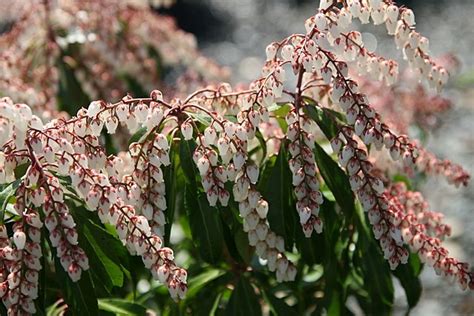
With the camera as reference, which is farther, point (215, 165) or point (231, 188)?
point (231, 188)

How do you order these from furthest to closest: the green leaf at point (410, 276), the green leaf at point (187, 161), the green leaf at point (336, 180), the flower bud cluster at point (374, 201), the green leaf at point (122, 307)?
1. the green leaf at point (410, 276)
2. the green leaf at point (122, 307)
3. the green leaf at point (336, 180)
4. the green leaf at point (187, 161)
5. the flower bud cluster at point (374, 201)

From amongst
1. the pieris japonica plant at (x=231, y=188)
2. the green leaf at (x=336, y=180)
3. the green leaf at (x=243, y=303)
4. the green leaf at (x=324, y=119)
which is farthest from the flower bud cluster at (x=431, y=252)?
the green leaf at (x=243, y=303)

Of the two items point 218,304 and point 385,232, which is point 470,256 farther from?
point 385,232

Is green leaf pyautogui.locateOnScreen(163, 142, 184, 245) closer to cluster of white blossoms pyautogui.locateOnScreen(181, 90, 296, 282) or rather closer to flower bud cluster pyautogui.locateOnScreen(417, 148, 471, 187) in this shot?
cluster of white blossoms pyautogui.locateOnScreen(181, 90, 296, 282)

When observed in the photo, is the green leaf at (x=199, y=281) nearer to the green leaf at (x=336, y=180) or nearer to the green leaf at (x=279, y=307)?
the green leaf at (x=279, y=307)

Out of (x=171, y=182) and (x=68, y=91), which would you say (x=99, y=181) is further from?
(x=68, y=91)

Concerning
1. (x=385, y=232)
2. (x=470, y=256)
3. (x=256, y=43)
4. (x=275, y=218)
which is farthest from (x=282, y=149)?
(x=256, y=43)

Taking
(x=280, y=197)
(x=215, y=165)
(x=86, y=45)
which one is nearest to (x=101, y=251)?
(x=215, y=165)
